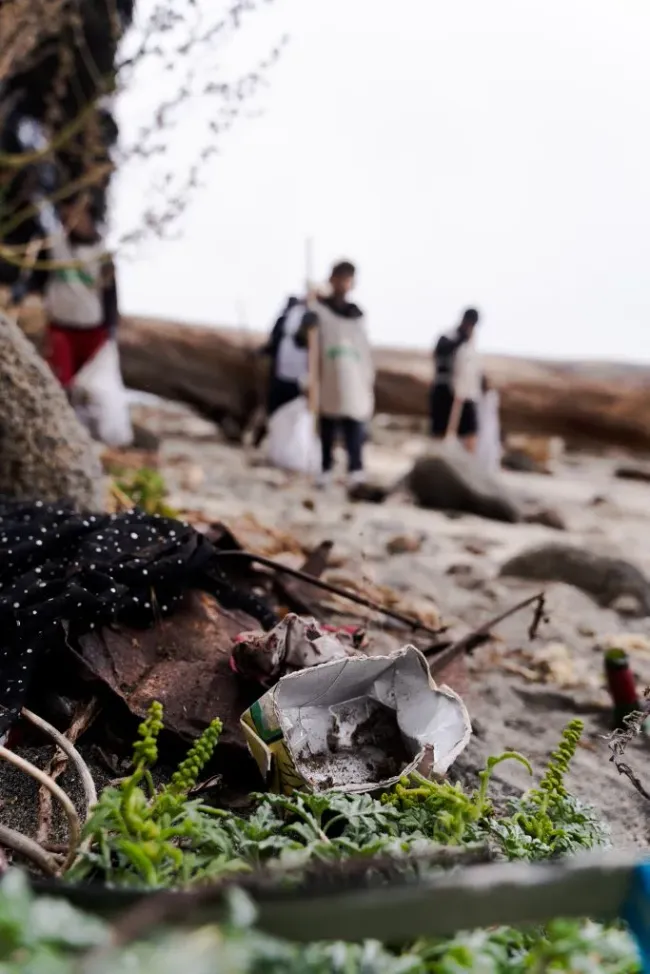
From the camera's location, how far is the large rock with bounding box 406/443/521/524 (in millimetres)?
5727

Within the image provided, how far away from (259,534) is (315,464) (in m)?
3.01

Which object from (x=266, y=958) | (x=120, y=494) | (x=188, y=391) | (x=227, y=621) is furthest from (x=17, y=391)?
(x=188, y=391)

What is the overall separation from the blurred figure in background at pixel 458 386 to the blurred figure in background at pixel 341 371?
1.38m

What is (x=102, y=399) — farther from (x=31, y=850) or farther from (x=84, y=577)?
(x=31, y=850)

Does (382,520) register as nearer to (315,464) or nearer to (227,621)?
(315,464)

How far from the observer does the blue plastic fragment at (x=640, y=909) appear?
34.4 inches

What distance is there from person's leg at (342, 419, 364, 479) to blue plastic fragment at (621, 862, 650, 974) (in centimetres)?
588

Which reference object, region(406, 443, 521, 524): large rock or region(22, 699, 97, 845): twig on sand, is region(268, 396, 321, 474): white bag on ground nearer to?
region(406, 443, 521, 524): large rock

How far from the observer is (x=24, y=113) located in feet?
30.0

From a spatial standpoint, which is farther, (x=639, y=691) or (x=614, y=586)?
(x=614, y=586)

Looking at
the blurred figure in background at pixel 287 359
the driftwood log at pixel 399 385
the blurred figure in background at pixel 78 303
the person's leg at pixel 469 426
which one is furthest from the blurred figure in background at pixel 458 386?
the blurred figure in background at pixel 78 303

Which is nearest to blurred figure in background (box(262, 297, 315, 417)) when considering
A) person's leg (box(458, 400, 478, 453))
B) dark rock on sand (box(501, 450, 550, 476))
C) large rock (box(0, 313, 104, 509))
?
person's leg (box(458, 400, 478, 453))

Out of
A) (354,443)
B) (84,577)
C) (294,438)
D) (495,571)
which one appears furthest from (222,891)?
(354,443)

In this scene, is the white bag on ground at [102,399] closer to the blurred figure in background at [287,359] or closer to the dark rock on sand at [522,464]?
the blurred figure in background at [287,359]
